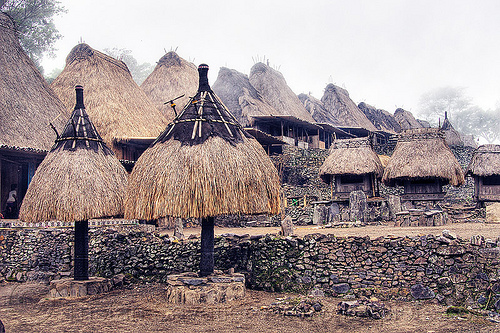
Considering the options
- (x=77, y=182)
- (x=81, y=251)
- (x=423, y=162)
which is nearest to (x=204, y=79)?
(x=77, y=182)

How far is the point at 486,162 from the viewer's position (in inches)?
779

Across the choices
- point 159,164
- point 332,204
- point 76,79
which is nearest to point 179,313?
point 159,164

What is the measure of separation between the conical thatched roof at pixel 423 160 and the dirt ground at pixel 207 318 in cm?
951

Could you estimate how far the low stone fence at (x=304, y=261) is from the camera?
8.78m

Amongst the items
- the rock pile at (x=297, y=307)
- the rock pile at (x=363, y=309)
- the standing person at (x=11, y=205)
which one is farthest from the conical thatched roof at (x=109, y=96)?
the rock pile at (x=363, y=309)

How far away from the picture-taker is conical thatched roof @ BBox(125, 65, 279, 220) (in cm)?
873

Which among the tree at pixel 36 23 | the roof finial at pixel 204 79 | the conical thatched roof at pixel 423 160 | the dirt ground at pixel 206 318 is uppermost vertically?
the tree at pixel 36 23

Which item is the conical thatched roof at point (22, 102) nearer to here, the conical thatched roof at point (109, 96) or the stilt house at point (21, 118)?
the stilt house at point (21, 118)

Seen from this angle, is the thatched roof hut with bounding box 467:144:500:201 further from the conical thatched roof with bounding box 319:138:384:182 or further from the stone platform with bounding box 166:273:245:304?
the stone platform with bounding box 166:273:245:304

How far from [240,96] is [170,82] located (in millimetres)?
4795

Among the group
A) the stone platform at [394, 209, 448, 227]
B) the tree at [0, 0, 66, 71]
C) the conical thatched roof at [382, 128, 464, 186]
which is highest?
the tree at [0, 0, 66, 71]

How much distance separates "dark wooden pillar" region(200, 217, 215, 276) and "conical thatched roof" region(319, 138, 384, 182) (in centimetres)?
1060

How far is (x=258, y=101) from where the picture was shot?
1170 inches

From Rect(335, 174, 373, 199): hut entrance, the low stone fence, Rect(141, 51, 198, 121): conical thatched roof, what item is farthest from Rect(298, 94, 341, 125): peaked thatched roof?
the low stone fence
